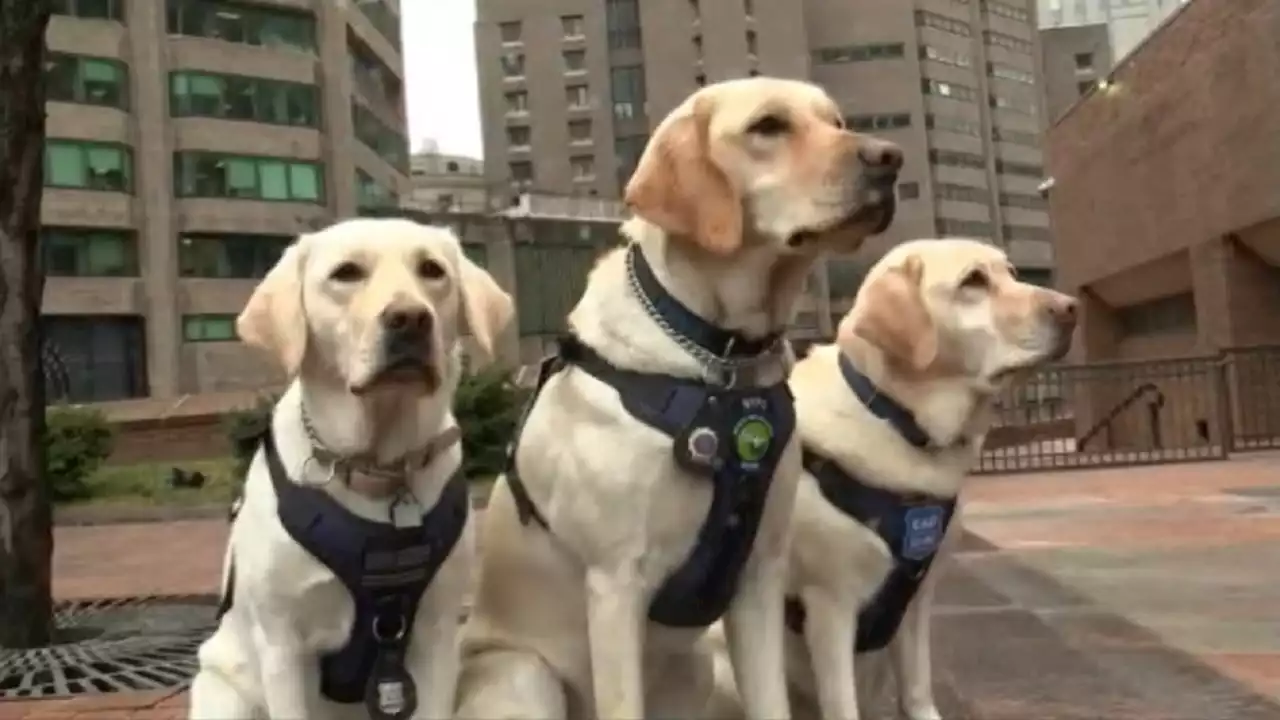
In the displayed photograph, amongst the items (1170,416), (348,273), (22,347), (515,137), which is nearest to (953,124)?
(515,137)

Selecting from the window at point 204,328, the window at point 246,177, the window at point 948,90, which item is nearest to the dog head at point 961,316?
the window at point 204,328

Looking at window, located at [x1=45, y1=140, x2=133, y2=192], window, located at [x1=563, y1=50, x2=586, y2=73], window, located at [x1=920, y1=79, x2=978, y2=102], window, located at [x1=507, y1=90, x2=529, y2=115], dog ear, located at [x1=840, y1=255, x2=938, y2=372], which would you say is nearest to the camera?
dog ear, located at [x1=840, y1=255, x2=938, y2=372]

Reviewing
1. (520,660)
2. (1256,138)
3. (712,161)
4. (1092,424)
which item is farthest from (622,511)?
(1092,424)

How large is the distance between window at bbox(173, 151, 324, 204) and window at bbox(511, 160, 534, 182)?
120 feet

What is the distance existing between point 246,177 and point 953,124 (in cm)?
5574

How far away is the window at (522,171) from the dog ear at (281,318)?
8523 centimetres

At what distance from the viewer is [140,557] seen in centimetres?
1077

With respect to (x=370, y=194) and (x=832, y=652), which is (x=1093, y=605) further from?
(x=370, y=194)

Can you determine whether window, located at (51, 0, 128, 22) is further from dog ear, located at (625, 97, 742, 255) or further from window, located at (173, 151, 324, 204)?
dog ear, located at (625, 97, 742, 255)

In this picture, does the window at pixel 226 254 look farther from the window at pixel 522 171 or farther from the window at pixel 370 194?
the window at pixel 522 171

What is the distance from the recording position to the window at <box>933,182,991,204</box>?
89.2 meters

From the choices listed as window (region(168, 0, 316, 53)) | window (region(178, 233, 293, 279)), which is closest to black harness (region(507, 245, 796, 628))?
window (region(178, 233, 293, 279))

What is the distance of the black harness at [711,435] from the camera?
2.56 meters

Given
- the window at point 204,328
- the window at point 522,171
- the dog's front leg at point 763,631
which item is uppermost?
the window at point 522,171
